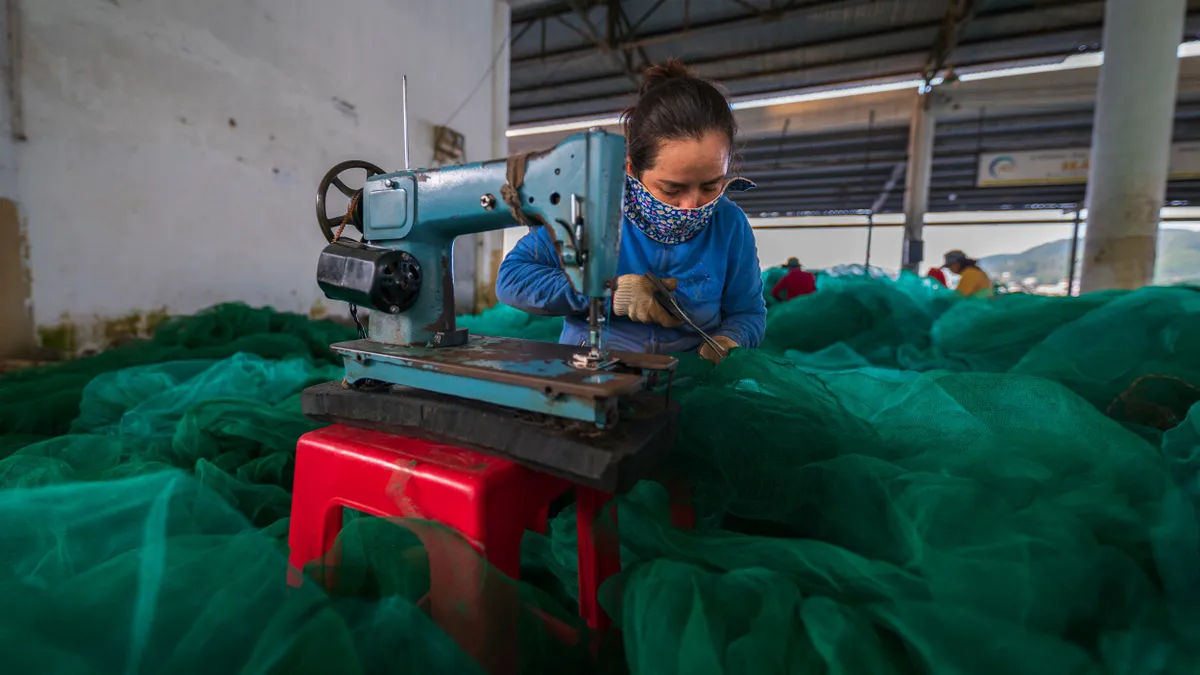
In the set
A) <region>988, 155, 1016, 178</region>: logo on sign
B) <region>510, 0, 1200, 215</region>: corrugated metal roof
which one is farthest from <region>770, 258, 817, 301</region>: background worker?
A: <region>988, 155, 1016, 178</region>: logo on sign

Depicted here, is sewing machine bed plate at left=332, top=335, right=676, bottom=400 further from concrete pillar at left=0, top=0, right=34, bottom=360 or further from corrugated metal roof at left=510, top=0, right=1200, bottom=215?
corrugated metal roof at left=510, top=0, right=1200, bottom=215

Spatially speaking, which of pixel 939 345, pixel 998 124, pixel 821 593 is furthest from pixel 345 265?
pixel 998 124

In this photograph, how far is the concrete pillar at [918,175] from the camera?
31.8 ft

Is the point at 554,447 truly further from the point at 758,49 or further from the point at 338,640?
the point at 758,49

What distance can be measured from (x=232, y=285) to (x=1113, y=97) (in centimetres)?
717

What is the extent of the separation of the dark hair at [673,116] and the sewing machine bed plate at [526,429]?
0.67 metres

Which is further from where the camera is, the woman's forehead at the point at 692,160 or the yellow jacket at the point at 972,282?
the yellow jacket at the point at 972,282

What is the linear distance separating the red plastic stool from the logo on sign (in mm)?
12924

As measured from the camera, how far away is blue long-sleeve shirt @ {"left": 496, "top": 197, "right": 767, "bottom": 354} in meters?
1.47

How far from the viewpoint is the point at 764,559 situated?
69cm

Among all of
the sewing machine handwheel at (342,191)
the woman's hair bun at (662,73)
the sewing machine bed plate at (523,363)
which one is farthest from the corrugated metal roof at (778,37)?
the sewing machine bed plate at (523,363)

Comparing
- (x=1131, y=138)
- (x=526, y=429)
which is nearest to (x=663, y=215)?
(x=526, y=429)

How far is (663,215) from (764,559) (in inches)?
36.2

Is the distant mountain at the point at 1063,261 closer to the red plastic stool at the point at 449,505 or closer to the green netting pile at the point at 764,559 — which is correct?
the green netting pile at the point at 764,559
